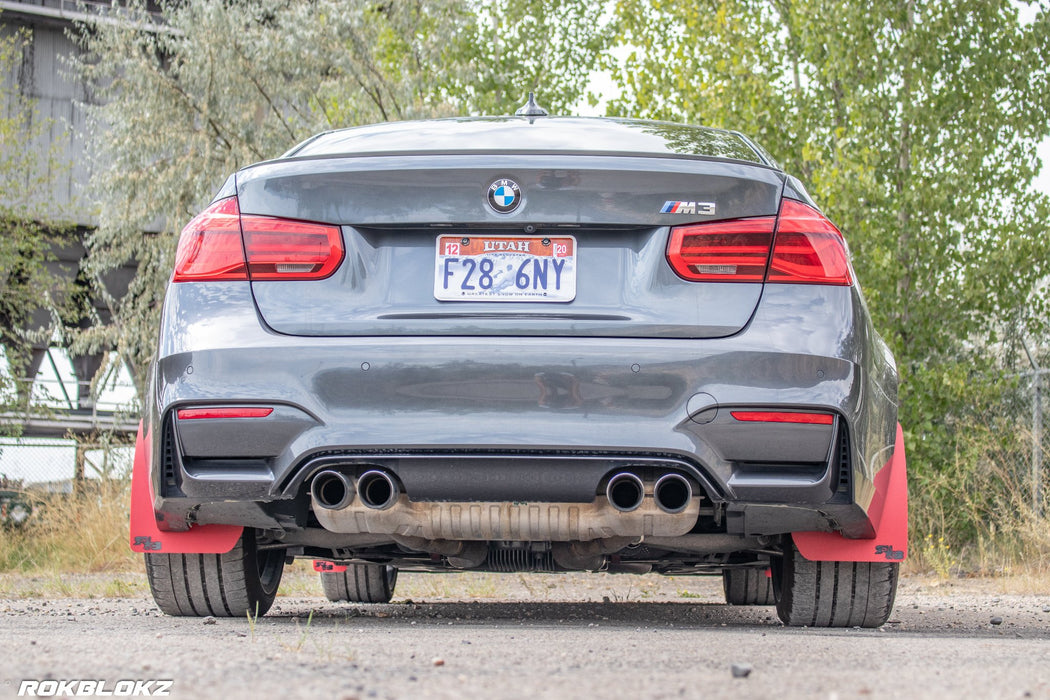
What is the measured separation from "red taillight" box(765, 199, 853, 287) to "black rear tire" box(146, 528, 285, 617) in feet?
6.29

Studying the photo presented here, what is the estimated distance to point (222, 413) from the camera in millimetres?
3115

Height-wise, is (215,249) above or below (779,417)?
above

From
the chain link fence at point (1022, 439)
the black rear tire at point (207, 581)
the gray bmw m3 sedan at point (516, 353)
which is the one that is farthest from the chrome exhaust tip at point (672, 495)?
the chain link fence at point (1022, 439)

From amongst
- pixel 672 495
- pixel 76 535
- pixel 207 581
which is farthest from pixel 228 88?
pixel 672 495

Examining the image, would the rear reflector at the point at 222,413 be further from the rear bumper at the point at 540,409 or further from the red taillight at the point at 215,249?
the red taillight at the point at 215,249

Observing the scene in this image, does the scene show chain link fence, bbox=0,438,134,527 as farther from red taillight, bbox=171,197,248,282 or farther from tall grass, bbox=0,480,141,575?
red taillight, bbox=171,197,248,282

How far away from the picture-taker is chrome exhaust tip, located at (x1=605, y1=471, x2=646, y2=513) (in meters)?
3.07

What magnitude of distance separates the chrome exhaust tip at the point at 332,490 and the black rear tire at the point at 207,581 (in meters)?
0.60

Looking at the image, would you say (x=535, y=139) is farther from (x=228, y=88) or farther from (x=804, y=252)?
(x=228, y=88)

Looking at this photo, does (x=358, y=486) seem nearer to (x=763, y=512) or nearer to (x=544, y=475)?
(x=544, y=475)

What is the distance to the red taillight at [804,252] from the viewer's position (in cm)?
314

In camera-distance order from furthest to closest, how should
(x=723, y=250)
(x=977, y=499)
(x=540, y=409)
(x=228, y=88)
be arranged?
(x=228, y=88) < (x=977, y=499) < (x=723, y=250) < (x=540, y=409)

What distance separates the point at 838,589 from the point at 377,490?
1566 mm

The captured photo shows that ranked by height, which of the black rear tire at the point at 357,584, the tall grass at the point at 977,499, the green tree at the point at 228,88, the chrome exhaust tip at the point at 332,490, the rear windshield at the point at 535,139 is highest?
the green tree at the point at 228,88
